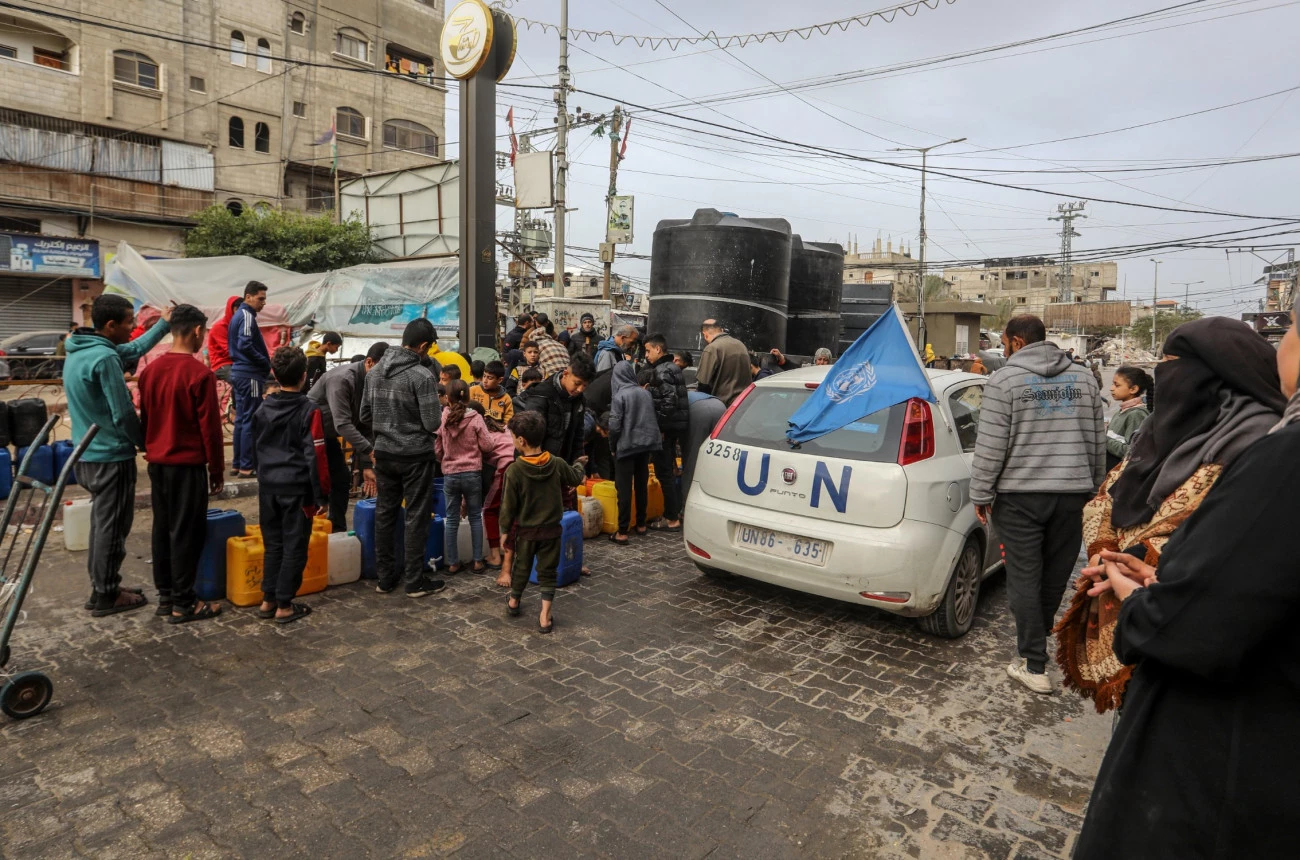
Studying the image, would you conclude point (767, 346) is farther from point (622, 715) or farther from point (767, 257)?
point (622, 715)

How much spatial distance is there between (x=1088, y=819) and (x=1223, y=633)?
0.57 m

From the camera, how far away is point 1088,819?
1.59m

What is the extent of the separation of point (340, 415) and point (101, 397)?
5.23 ft

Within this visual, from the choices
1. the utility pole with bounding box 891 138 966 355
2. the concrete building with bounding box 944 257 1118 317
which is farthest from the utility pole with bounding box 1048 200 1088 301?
the utility pole with bounding box 891 138 966 355

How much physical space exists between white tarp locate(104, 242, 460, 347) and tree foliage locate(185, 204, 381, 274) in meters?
9.00

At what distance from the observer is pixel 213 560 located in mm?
5031

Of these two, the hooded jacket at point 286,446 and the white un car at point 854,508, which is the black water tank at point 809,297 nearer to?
the white un car at point 854,508

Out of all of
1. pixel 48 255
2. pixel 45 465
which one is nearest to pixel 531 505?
pixel 45 465

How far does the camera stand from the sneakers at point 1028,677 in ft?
13.9

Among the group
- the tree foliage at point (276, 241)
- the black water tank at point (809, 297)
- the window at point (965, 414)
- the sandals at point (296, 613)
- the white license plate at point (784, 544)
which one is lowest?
the sandals at point (296, 613)

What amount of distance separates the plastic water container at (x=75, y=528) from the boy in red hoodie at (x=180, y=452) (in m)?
1.99

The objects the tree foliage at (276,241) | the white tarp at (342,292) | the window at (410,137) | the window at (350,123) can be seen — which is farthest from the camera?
the window at (410,137)

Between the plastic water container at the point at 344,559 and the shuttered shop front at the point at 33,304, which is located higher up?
the shuttered shop front at the point at 33,304

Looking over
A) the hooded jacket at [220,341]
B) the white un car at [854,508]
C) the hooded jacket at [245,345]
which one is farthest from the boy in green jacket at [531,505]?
the hooded jacket at [220,341]
